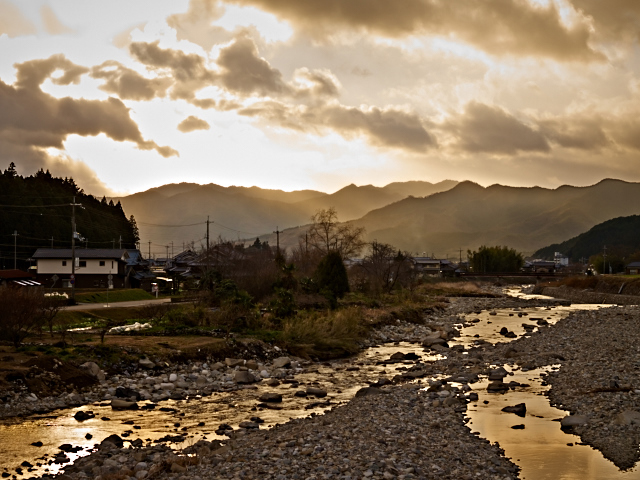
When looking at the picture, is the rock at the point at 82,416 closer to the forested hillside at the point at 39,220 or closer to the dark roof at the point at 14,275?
the dark roof at the point at 14,275

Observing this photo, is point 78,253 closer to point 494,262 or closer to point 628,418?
point 628,418

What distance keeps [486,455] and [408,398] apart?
6.44 m

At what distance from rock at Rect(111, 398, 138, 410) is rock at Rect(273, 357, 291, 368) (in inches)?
382

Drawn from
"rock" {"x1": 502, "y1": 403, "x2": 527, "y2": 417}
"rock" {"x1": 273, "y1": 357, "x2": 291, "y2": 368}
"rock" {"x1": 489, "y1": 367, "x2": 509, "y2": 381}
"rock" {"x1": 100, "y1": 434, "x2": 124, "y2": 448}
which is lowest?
"rock" {"x1": 489, "y1": 367, "x2": 509, "y2": 381}

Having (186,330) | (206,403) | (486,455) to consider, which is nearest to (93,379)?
(206,403)

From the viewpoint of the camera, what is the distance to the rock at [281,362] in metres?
28.9

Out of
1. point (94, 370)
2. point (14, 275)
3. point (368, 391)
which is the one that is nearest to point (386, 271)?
point (14, 275)

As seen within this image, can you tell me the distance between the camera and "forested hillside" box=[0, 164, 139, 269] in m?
107

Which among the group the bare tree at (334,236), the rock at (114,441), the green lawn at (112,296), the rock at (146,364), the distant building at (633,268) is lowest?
the rock at (114,441)

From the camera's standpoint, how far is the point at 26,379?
21047mm

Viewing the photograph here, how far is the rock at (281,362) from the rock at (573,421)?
46.9ft

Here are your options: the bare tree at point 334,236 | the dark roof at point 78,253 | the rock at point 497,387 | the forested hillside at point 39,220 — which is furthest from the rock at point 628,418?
the bare tree at point 334,236

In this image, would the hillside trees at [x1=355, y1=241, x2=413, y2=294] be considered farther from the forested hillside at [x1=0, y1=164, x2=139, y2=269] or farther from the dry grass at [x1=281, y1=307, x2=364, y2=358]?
the forested hillside at [x1=0, y1=164, x2=139, y2=269]

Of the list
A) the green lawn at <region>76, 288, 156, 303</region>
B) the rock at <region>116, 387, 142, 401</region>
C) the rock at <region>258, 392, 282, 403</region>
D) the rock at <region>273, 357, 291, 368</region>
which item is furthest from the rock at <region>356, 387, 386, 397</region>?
the green lawn at <region>76, 288, 156, 303</region>
